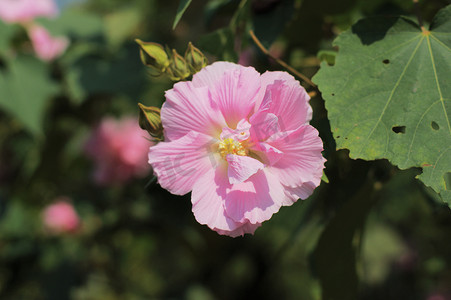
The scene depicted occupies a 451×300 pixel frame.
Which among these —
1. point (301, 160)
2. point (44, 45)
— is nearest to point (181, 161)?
point (301, 160)

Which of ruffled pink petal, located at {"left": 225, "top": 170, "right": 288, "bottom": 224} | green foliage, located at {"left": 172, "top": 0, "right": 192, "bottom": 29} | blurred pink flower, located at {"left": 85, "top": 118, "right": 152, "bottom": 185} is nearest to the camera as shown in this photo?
ruffled pink petal, located at {"left": 225, "top": 170, "right": 288, "bottom": 224}

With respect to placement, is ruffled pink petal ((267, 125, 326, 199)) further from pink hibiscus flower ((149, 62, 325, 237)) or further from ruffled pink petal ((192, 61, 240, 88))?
ruffled pink petal ((192, 61, 240, 88))

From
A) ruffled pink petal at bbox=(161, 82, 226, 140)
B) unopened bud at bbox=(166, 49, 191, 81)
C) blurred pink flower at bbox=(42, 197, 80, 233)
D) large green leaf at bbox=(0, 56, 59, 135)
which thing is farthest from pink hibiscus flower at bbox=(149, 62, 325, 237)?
blurred pink flower at bbox=(42, 197, 80, 233)

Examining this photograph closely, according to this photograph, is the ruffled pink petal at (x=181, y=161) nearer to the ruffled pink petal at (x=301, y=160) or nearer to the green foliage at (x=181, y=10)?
the ruffled pink petal at (x=301, y=160)

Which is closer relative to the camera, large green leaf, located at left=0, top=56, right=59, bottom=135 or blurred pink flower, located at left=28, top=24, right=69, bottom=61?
large green leaf, located at left=0, top=56, right=59, bottom=135

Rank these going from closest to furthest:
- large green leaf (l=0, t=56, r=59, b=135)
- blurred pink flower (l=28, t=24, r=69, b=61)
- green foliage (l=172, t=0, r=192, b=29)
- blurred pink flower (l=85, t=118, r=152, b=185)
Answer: green foliage (l=172, t=0, r=192, b=29) → large green leaf (l=0, t=56, r=59, b=135) → blurred pink flower (l=28, t=24, r=69, b=61) → blurred pink flower (l=85, t=118, r=152, b=185)

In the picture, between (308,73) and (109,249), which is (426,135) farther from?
(109,249)

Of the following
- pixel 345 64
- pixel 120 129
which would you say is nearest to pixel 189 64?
pixel 345 64
